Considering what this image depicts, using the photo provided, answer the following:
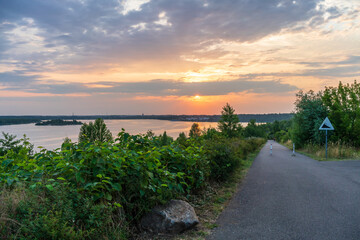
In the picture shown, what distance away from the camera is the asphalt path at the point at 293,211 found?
447 centimetres

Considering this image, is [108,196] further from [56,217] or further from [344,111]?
[344,111]

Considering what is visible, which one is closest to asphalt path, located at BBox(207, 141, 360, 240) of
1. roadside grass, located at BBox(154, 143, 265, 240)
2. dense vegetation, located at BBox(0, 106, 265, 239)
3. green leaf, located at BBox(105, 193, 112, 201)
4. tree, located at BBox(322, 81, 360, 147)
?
roadside grass, located at BBox(154, 143, 265, 240)

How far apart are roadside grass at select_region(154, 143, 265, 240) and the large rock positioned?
0.40ft

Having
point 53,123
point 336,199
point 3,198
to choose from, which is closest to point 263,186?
point 336,199

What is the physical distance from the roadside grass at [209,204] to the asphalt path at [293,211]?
0.54 ft

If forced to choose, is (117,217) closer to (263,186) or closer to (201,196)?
(201,196)

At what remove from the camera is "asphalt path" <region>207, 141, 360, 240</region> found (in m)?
4.47

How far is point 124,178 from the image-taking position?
157 inches

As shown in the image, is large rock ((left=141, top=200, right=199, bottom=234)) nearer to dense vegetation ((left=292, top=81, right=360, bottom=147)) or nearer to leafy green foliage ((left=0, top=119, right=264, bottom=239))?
leafy green foliage ((left=0, top=119, right=264, bottom=239))

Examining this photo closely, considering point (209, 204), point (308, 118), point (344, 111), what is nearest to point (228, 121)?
point (308, 118)

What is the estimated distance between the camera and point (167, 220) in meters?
4.27

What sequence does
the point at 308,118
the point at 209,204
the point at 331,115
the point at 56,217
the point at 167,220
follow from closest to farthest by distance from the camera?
the point at 56,217 < the point at 167,220 < the point at 209,204 < the point at 331,115 < the point at 308,118

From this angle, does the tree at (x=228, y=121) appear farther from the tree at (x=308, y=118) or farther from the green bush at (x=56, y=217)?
the green bush at (x=56, y=217)

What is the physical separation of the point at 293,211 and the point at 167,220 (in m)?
3.06
